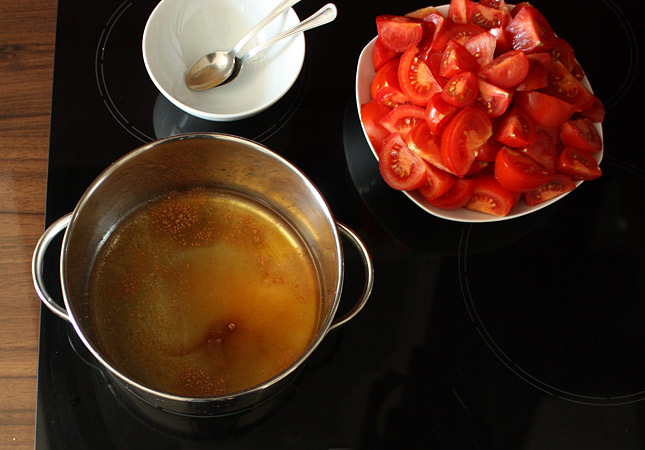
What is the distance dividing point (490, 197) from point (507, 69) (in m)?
0.16

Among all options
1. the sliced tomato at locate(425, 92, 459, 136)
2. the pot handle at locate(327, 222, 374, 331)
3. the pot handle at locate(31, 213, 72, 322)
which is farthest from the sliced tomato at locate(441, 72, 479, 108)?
the pot handle at locate(31, 213, 72, 322)

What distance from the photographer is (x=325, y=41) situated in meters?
0.84

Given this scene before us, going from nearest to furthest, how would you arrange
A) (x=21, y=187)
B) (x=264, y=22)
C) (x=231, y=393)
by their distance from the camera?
1. (x=231, y=393)
2. (x=264, y=22)
3. (x=21, y=187)

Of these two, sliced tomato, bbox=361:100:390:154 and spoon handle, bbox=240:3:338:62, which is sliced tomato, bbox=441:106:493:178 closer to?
sliced tomato, bbox=361:100:390:154

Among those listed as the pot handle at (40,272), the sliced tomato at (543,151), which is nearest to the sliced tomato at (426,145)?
the sliced tomato at (543,151)

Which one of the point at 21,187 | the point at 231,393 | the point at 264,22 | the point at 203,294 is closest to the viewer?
the point at 231,393

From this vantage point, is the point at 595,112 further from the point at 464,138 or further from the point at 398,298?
the point at 398,298

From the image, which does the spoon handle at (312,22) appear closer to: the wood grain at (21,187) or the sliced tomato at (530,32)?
the sliced tomato at (530,32)

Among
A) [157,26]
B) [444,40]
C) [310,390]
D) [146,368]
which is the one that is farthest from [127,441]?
[444,40]

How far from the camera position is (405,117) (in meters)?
0.71

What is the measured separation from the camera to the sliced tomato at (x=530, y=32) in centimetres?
71

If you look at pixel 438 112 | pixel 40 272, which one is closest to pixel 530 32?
pixel 438 112

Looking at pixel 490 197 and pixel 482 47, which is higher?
pixel 482 47

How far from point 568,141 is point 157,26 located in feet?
1.84
